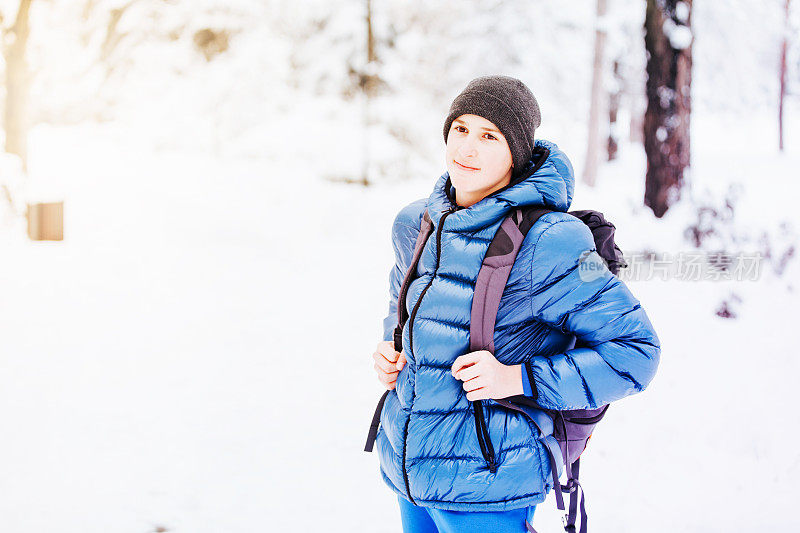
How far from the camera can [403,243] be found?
177cm

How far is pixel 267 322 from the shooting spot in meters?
5.63

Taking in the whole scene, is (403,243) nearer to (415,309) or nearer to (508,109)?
(415,309)

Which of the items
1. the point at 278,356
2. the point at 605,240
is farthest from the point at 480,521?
the point at 278,356

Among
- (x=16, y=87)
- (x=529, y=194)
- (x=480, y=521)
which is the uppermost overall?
(x=16, y=87)

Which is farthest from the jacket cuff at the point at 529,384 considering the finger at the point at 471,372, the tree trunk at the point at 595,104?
the tree trunk at the point at 595,104

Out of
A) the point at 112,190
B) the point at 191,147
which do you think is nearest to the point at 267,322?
the point at 112,190

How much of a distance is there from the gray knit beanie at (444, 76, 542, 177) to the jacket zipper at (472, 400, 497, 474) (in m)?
0.56

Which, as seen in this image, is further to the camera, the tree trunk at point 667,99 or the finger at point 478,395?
the tree trunk at point 667,99

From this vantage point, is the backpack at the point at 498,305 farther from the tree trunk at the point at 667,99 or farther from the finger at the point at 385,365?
the tree trunk at the point at 667,99

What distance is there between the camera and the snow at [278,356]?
3.08 m

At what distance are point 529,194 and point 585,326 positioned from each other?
0.31 m

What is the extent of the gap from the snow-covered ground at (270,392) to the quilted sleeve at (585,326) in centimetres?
176

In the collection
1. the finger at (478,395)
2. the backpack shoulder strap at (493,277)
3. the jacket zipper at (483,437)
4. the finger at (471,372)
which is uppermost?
the backpack shoulder strap at (493,277)

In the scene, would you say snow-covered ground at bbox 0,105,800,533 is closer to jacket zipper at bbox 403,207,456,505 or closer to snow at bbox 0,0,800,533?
snow at bbox 0,0,800,533
